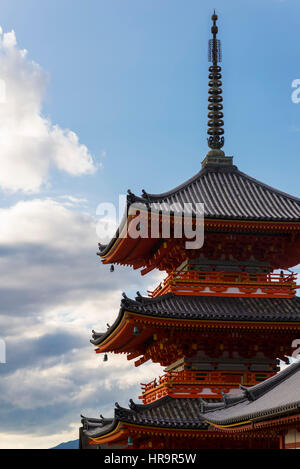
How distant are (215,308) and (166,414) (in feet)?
17.2

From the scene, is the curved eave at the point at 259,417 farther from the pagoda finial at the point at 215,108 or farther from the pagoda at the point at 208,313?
the pagoda finial at the point at 215,108

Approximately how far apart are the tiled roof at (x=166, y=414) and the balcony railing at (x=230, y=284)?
502cm

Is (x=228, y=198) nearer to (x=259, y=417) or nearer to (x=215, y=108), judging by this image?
(x=215, y=108)

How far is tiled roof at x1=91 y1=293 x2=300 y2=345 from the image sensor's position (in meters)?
33.0

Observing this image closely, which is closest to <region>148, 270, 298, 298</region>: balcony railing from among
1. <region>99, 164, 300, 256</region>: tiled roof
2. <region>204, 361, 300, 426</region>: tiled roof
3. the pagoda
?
the pagoda

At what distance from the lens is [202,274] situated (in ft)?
117

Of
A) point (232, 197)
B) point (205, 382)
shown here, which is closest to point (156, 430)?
point (205, 382)

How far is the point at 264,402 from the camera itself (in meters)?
27.3

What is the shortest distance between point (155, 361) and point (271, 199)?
9.89 m

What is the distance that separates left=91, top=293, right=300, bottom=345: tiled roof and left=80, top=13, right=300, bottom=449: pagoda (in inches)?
1.8

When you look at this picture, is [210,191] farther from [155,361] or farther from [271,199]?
[155,361]

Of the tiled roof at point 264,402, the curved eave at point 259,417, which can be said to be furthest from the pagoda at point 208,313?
the curved eave at point 259,417
